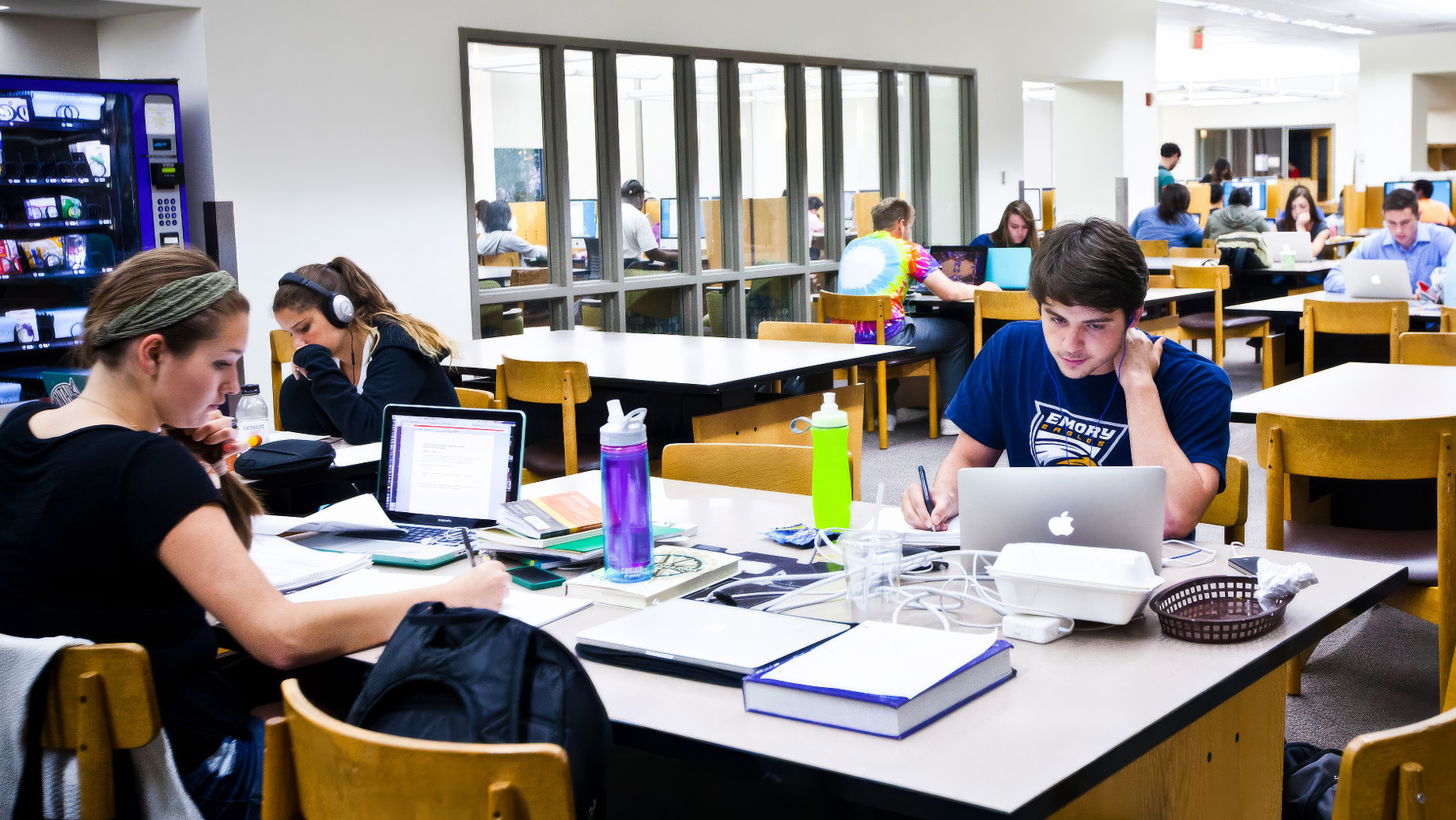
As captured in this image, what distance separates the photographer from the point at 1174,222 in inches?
374

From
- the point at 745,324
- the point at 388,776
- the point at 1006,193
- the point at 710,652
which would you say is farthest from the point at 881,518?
the point at 1006,193

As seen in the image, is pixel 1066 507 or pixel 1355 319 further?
pixel 1355 319

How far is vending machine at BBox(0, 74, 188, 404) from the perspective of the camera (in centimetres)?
507

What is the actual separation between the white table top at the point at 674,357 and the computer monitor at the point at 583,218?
6.10ft

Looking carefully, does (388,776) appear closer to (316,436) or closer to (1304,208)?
(316,436)

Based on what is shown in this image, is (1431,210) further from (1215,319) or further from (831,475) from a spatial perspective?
(831,475)

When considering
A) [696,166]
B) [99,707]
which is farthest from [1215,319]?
[99,707]

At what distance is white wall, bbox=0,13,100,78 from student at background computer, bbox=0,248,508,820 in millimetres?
4290

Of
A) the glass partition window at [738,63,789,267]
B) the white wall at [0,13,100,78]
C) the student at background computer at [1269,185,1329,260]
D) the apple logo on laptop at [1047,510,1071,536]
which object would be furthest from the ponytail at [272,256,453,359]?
the student at background computer at [1269,185,1329,260]

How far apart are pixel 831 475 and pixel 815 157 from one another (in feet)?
22.4

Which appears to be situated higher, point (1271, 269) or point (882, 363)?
point (1271, 269)

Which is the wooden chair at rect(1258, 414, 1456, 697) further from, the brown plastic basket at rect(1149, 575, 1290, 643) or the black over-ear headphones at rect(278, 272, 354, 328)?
the black over-ear headphones at rect(278, 272, 354, 328)

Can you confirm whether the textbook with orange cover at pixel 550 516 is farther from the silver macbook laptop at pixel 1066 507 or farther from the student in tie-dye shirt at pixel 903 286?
the student in tie-dye shirt at pixel 903 286

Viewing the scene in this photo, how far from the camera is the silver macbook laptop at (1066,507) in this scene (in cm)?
167
